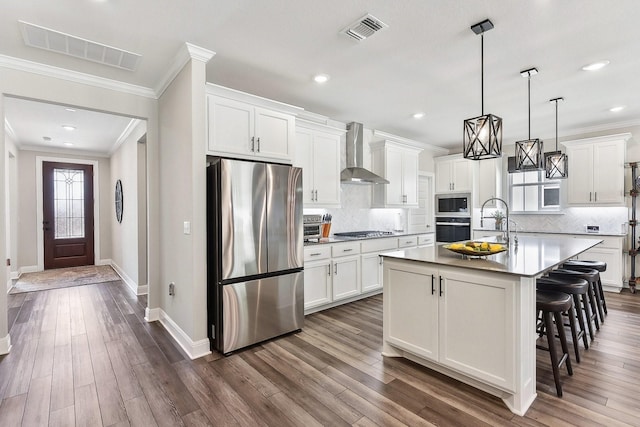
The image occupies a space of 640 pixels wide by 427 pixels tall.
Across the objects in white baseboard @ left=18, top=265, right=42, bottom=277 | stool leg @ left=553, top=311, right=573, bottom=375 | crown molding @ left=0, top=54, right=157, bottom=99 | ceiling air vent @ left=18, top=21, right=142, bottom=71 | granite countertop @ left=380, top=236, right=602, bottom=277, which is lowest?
white baseboard @ left=18, top=265, right=42, bottom=277

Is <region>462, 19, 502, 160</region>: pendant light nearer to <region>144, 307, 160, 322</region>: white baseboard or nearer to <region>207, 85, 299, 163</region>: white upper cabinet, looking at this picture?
<region>207, 85, 299, 163</region>: white upper cabinet

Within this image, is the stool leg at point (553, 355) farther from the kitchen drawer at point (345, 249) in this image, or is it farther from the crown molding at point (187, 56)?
the crown molding at point (187, 56)

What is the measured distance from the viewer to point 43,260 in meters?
6.79

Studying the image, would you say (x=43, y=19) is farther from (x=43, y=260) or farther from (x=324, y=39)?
(x=43, y=260)

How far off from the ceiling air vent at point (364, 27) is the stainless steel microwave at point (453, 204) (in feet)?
15.5

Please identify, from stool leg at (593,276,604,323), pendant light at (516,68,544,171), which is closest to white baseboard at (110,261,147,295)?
pendant light at (516,68,544,171)

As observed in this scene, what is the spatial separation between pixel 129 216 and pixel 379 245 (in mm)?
4243

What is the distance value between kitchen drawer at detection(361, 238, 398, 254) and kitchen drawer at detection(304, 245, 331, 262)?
0.66 m

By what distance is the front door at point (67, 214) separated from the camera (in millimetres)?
6867

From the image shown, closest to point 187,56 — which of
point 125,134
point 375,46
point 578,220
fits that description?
point 375,46

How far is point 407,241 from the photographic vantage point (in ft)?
17.1

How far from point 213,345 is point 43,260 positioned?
624cm

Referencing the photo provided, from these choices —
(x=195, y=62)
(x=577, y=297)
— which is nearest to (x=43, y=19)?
(x=195, y=62)

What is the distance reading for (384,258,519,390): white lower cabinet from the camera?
2.07 m
